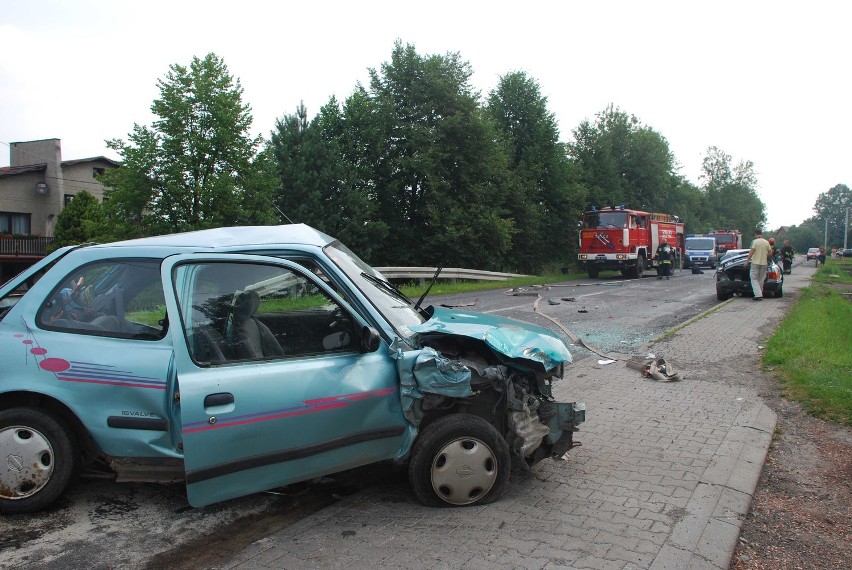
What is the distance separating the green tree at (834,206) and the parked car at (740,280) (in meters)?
144

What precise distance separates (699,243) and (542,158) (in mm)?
12439

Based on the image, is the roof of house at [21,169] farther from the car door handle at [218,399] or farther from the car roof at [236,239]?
the car door handle at [218,399]

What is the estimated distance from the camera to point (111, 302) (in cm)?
392

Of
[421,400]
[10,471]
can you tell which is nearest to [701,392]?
[421,400]

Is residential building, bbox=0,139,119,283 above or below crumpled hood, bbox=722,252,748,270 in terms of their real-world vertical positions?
above

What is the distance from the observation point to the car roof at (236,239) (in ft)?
13.3

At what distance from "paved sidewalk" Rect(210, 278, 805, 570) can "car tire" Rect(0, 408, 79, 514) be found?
1.26 metres

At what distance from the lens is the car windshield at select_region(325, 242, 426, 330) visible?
4.12 m

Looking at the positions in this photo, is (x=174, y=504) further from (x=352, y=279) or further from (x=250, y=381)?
(x=352, y=279)

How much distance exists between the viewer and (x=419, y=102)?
35094 mm


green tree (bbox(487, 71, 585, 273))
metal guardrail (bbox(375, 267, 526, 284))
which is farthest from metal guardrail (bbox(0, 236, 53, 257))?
green tree (bbox(487, 71, 585, 273))

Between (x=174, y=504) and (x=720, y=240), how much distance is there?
5362 cm

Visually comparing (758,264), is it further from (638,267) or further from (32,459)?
(32,459)

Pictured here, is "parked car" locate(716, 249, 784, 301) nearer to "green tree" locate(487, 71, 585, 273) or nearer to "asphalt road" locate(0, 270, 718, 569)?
"asphalt road" locate(0, 270, 718, 569)
